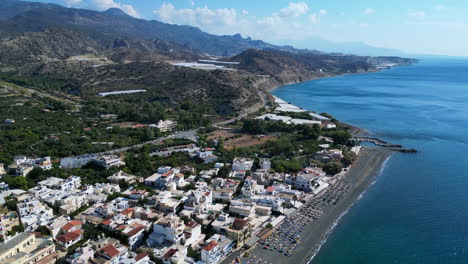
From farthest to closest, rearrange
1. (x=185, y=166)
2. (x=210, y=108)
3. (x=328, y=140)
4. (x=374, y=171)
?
(x=210, y=108), (x=328, y=140), (x=374, y=171), (x=185, y=166)

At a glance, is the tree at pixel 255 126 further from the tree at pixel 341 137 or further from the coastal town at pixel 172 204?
the tree at pixel 341 137

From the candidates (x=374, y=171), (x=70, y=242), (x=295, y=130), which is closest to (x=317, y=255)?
(x=70, y=242)

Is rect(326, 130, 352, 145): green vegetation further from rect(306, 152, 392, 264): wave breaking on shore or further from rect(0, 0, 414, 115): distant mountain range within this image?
rect(0, 0, 414, 115): distant mountain range

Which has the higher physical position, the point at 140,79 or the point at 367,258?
the point at 140,79

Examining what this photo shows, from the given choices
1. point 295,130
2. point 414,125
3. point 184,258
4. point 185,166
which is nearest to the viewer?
point 184,258

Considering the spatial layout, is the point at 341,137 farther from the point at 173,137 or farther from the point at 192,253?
the point at 192,253

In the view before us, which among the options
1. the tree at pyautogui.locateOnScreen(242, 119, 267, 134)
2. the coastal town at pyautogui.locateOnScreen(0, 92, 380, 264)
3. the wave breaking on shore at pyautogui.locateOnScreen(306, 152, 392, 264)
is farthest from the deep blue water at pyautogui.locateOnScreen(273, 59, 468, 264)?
the tree at pyautogui.locateOnScreen(242, 119, 267, 134)

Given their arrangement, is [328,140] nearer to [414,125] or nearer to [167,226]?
[414,125]
